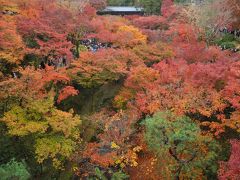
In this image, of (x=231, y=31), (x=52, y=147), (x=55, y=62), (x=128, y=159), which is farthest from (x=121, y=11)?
(x=52, y=147)

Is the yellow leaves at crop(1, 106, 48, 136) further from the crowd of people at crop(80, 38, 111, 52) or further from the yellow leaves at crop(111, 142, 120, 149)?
the crowd of people at crop(80, 38, 111, 52)

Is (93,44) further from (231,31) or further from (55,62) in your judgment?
(231,31)

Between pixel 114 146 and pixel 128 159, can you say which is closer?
pixel 114 146

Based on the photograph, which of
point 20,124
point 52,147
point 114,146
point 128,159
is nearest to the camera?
point 20,124

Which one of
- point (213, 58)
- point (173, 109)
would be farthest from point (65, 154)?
point (213, 58)

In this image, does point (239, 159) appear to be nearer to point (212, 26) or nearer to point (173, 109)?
point (173, 109)

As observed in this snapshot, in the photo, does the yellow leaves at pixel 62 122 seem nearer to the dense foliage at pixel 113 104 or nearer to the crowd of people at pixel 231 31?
the dense foliage at pixel 113 104

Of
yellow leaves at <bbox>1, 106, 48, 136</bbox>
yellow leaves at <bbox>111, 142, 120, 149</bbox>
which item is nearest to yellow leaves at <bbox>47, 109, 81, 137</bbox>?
yellow leaves at <bbox>1, 106, 48, 136</bbox>

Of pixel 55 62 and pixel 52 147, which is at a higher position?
pixel 55 62

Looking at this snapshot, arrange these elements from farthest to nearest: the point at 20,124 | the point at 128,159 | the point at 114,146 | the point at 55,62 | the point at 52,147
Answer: the point at 55,62 → the point at 128,159 → the point at 114,146 → the point at 52,147 → the point at 20,124

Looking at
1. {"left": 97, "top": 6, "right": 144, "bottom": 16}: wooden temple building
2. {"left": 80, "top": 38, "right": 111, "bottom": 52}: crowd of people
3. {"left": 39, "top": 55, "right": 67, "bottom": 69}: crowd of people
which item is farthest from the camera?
{"left": 97, "top": 6, "right": 144, "bottom": 16}: wooden temple building
